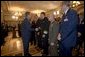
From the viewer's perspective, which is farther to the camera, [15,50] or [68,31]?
[15,50]

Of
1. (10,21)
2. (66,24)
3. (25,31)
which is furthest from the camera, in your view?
(10,21)

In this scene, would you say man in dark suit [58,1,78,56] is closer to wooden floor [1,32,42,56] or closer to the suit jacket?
the suit jacket

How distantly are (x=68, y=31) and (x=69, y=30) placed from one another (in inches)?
1.2

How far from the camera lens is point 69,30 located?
3910 millimetres

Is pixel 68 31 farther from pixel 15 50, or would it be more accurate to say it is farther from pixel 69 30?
pixel 15 50

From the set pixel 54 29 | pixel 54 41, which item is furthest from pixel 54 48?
pixel 54 29

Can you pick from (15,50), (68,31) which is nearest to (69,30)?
(68,31)

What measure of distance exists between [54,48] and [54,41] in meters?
0.19

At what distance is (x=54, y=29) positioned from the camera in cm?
530

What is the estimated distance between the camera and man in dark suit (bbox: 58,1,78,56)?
3.89 m

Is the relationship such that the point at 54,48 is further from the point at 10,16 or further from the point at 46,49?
the point at 10,16

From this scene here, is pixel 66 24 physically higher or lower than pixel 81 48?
higher

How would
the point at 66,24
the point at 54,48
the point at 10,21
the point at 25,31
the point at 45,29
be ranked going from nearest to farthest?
the point at 66,24 → the point at 54,48 → the point at 25,31 → the point at 45,29 → the point at 10,21

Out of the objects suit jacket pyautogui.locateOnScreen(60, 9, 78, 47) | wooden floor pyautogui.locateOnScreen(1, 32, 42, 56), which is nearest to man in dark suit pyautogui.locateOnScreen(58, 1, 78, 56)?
suit jacket pyautogui.locateOnScreen(60, 9, 78, 47)
